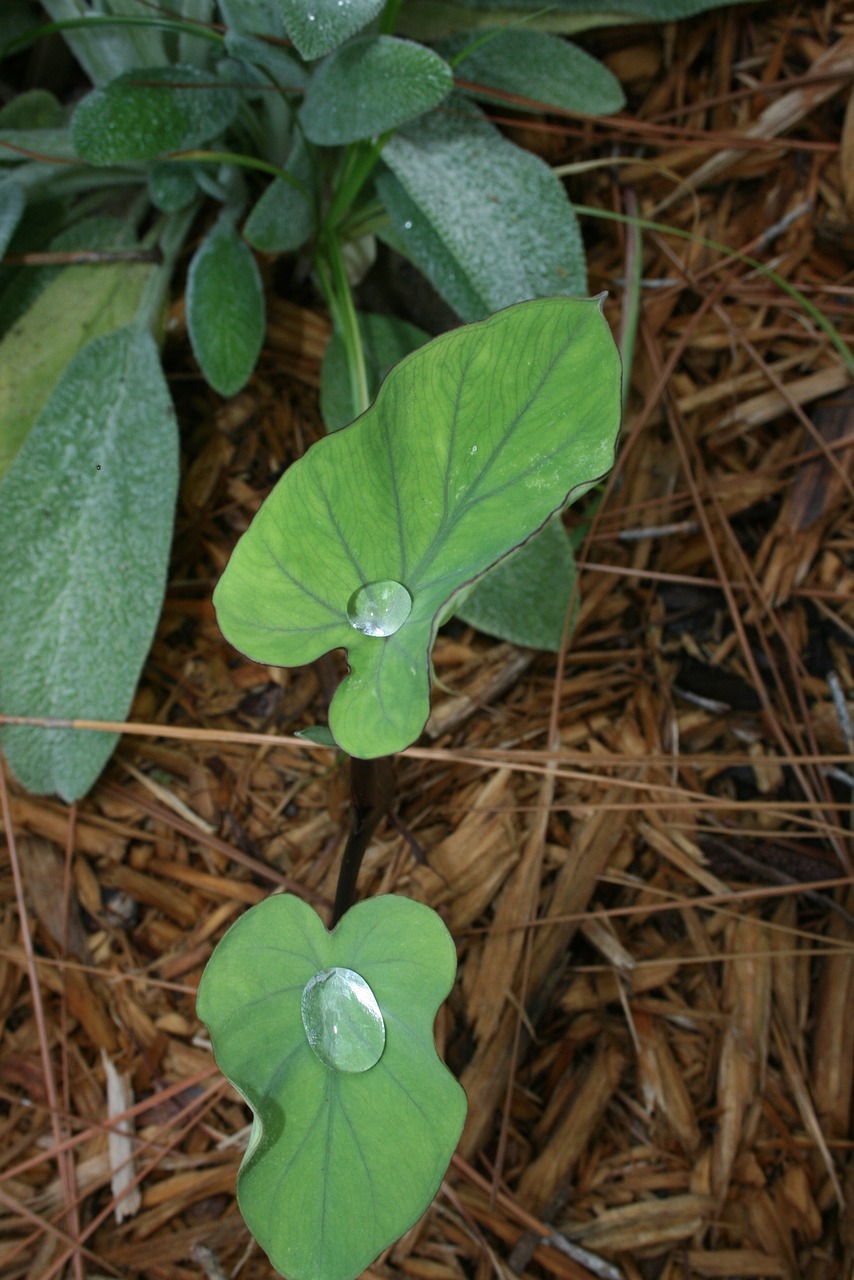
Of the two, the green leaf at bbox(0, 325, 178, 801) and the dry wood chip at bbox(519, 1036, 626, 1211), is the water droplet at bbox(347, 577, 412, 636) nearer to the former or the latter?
the green leaf at bbox(0, 325, 178, 801)

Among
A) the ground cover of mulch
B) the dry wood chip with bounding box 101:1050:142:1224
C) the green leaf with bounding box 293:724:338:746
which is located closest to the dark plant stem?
the green leaf with bounding box 293:724:338:746

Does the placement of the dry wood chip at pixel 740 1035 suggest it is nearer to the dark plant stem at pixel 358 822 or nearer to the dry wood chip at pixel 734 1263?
the dry wood chip at pixel 734 1263

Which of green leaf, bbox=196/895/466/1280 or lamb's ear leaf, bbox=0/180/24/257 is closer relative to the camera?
green leaf, bbox=196/895/466/1280

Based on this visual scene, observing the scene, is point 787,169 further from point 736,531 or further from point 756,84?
point 736,531

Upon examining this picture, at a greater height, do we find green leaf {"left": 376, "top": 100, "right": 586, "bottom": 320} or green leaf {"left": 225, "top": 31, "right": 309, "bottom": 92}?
green leaf {"left": 225, "top": 31, "right": 309, "bottom": 92}

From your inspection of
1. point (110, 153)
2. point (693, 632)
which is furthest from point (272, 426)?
point (693, 632)

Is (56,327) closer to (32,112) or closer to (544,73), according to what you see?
(32,112)
